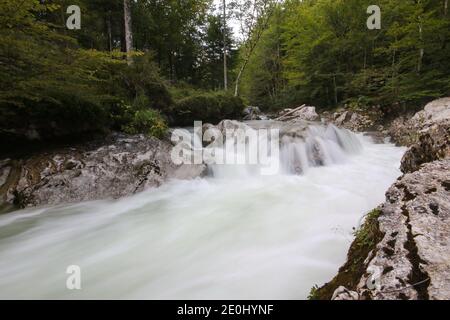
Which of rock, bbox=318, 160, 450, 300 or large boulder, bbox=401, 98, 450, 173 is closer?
rock, bbox=318, 160, 450, 300

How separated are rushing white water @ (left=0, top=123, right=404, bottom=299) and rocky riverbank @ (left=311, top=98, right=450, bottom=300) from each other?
2.25 feet

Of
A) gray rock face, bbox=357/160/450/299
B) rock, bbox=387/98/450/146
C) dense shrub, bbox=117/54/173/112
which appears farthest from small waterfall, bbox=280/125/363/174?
dense shrub, bbox=117/54/173/112

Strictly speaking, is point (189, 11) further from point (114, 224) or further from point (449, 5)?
point (114, 224)

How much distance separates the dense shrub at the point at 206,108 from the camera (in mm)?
11164

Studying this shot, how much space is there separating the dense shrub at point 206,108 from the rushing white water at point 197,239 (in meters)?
5.51

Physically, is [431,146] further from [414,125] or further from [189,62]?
[189,62]

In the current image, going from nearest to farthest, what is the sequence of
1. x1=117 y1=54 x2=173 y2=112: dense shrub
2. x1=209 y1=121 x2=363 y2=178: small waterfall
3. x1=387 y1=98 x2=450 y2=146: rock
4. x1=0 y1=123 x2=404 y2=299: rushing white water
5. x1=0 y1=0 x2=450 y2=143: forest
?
x1=0 y1=123 x2=404 y2=299: rushing white water, x1=0 y1=0 x2=450 y2=143: forest, x1=209 y1=121 x2=363 y2=178: small waterfall, x1=117 y1=54 x2=173 y2=112: dense shrub, x1=387 y1=98 x2=450 y2=146: rock

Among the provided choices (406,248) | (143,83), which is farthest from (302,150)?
(143,83)

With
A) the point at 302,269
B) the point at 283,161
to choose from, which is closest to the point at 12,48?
the point at 302,269

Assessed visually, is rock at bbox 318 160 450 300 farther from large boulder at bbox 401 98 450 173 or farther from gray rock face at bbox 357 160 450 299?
large boulder at bbox 401 98 450 173

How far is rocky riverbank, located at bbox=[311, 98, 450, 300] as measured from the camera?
5.26ft

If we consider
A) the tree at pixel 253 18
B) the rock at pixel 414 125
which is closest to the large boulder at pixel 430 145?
the rock at pixel 414 125

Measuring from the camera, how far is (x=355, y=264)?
2.09 m
